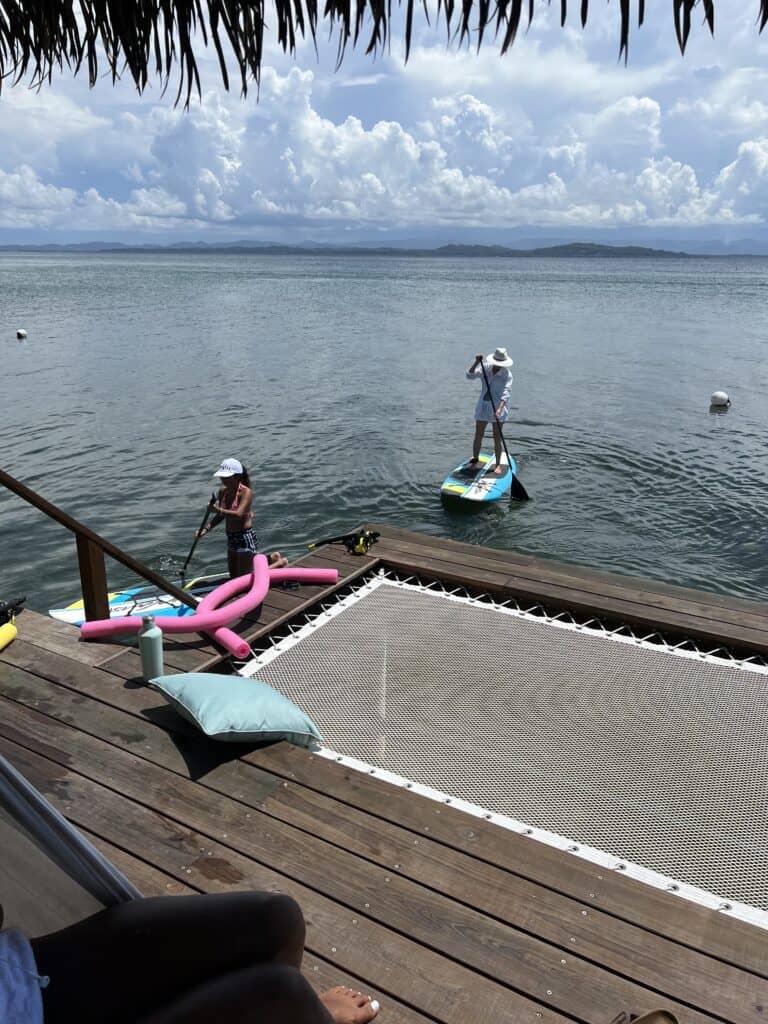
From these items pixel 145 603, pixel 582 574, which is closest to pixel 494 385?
pixel 582 574

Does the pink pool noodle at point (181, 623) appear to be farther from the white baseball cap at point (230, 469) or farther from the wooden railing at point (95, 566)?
the white baseball cap at point (230, 469)

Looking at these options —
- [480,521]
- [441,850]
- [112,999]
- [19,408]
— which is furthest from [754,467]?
[19,408]

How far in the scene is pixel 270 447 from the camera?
59.9ft

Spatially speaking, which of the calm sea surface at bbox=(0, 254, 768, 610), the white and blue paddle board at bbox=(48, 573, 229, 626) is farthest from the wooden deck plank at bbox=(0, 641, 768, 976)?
the calm sea surface at bbox=(0, 254, 768, 610)

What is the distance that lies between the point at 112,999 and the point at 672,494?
48.9 feet

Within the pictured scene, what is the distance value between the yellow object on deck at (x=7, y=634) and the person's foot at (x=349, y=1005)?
3723 millimetres

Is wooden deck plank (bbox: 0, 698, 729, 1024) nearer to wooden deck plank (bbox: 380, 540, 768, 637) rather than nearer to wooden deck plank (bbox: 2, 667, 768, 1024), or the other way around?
wooden deck plank (bbox: 2, 667, 768, 1024)

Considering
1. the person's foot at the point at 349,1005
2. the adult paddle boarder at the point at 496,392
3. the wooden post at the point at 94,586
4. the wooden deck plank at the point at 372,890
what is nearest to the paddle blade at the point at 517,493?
the adult paddle boarder at the point at 496,392

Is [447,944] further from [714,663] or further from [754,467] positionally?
[754,467]

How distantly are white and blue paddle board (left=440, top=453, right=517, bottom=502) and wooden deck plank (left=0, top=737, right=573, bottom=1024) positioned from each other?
1034cm

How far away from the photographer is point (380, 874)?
11.2 feet

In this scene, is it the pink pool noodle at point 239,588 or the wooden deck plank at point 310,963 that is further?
the pink pool noodle at point 239,588

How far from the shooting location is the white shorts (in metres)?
1.77

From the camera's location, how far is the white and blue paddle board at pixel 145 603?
27.4ft
